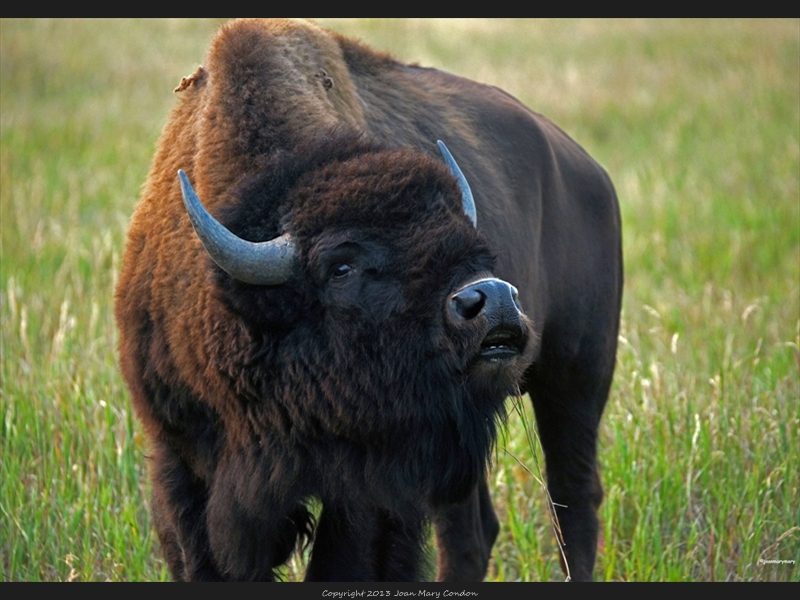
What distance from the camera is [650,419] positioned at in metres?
5.62

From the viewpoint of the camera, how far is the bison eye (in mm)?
3271

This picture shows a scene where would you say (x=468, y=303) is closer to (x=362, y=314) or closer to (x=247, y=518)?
(x=362, y=314)

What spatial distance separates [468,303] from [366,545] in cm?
122

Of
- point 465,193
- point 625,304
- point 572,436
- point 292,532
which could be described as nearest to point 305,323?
point 465,193

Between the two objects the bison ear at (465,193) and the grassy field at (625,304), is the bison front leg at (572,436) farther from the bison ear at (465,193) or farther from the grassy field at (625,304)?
the bison ear at (465,193)

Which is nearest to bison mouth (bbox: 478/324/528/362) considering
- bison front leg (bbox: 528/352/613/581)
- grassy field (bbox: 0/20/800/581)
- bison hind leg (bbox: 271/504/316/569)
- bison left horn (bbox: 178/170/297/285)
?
bison left horn (bbox: 178/170/297/285)

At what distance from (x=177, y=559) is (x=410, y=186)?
1806 millimetres

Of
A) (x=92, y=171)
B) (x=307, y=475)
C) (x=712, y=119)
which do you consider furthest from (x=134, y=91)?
(x=307, y=475)

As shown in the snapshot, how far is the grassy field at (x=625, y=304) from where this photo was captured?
4809 mm

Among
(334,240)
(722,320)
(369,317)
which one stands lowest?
(722,320)

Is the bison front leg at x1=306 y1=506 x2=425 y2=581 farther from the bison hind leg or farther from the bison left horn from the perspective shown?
the bison left horn

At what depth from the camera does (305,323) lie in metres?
3.33

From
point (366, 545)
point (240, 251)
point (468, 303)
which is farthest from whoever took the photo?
point (366, 545)
